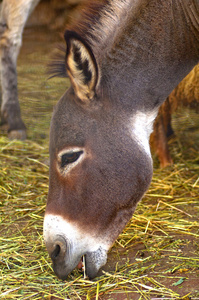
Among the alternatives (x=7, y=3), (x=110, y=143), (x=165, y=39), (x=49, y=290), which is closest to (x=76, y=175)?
(x=110, y=143)

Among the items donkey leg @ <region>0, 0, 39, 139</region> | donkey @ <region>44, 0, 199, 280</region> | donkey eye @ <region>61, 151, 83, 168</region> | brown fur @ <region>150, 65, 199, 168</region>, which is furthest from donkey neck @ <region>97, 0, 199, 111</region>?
donkey leg @ <region>0, 0, 39, 139</region>

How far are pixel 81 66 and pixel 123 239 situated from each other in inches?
56.1

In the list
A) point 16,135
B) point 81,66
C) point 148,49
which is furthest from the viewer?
point 16,135

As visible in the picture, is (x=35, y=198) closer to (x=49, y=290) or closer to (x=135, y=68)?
(x=49, y=290)

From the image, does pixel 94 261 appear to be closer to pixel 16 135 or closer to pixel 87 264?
pixel 87 264

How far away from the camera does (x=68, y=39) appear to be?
224 centimetres

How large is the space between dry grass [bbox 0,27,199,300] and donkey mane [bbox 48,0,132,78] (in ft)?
4.46

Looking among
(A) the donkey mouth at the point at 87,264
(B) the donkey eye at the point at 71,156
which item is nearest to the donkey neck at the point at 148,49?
(B) the donkey eye at the point at 71,156

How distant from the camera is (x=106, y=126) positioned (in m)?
2.53

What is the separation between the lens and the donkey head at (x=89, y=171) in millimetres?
2457

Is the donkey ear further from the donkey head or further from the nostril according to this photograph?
the nostril

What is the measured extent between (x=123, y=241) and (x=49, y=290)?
0.76 m

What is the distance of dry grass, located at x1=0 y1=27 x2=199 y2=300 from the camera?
254 centimetres

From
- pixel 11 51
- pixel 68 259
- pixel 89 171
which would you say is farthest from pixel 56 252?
pixel 11 51
